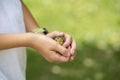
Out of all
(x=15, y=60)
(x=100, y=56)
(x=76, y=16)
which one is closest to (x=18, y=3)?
(x=15, y=60)

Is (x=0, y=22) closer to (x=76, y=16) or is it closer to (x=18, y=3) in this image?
(x=18, y=3)

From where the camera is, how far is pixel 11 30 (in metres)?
2.19

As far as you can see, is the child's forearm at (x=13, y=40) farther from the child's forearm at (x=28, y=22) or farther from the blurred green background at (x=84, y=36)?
the blurred green background at (x=84, y=36)

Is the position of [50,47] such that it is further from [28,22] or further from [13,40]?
[28,22]

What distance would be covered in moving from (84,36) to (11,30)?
3.14 metres

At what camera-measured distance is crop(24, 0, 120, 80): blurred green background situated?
4531mm

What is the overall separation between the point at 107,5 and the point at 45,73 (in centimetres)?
197

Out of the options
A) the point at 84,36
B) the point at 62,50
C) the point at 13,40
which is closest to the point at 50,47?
the point at 62,50

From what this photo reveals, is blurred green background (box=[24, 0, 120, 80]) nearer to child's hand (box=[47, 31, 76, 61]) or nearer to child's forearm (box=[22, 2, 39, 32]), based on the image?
child's forearm (box=[22, 2, 39, 32])

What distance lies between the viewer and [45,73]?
14.8 ft

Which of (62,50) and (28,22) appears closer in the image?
(62,50)

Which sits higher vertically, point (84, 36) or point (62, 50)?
point (62, 50)

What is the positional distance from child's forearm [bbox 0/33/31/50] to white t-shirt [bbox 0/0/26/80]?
7 cm

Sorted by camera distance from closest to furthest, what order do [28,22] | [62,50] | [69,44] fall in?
[62,50] < [69,44] < [28,22]
